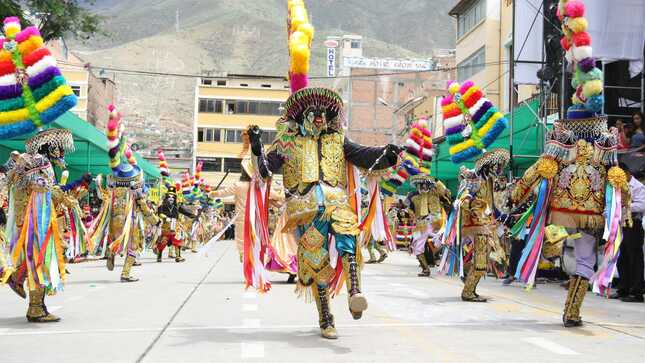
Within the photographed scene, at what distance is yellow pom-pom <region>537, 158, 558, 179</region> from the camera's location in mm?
9508

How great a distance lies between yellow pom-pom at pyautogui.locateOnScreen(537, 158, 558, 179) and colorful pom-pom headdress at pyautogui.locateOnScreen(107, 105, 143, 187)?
9.71 meters

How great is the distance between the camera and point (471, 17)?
4744 centimetres

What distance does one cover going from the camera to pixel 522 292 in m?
14.7

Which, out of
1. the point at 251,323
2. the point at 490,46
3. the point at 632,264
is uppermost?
the point at 490,46

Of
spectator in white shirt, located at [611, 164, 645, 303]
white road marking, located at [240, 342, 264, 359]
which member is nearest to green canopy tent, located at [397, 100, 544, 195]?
spectator in white shirt, located at [611, 164, 645, 303]

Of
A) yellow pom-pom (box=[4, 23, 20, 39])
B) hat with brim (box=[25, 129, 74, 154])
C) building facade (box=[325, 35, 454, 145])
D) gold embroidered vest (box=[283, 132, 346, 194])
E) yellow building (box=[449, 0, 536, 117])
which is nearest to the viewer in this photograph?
gold embroidered vest (box=[283, 132, 346, 194])

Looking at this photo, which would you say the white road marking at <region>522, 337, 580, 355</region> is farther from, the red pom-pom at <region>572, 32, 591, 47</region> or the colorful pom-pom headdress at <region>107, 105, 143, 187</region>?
the colorful pom-pom headdress at <region>107, 105, 143, 187</region>

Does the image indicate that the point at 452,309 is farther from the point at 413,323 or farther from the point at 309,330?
the point at 309,330

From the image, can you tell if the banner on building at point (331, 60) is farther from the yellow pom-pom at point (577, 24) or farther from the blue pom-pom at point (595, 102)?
the blue pom-pom at point (595, 102)

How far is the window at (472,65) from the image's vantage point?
44.6 metres

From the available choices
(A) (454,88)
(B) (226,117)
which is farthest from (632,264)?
(B) (226,117)

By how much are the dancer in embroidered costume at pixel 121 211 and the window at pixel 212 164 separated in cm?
7248

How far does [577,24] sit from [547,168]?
1.92 meters

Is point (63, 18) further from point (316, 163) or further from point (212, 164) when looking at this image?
point (212, 164)
